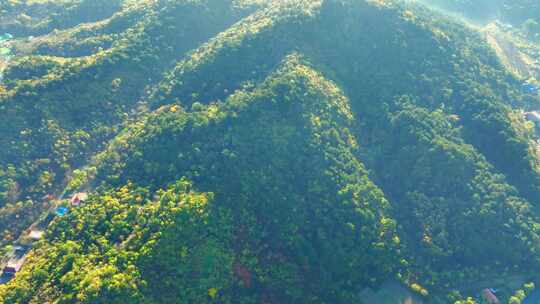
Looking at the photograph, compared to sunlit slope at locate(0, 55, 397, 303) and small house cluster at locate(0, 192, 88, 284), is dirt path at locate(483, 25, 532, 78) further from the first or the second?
small house cluster at locate(0, 192, 88, 284)

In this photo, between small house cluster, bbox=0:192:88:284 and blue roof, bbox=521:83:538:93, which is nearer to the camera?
small house cluster, bbox=0:192:88:284

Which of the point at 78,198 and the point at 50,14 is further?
the point at 50,14

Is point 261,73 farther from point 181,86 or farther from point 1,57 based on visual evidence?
point 1,57

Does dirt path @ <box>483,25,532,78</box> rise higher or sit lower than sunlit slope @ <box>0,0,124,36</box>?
higher

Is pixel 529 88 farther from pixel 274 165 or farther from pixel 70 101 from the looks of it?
pixel 70 101

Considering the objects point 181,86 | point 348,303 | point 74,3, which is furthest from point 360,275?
point 74,3

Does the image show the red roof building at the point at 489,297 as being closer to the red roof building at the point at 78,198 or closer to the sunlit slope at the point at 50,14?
the red roof building at the point at 78,198

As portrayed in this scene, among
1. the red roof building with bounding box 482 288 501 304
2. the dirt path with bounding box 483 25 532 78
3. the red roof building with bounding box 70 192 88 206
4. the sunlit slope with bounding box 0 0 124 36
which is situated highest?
the dirt path with bounding box 483 25 532 78

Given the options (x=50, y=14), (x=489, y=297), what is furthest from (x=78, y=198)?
(x=50, y=14)

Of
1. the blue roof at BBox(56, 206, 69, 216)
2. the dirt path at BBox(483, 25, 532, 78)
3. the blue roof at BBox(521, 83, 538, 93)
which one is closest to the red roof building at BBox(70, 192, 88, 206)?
the blue roof at BBox(56, 206, 69, 216)
